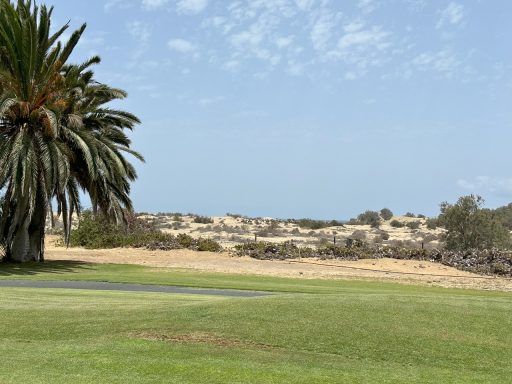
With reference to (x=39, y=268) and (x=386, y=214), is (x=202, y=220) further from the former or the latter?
(x=39, y=268)

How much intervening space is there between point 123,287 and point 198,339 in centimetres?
1055

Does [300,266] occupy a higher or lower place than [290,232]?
lower

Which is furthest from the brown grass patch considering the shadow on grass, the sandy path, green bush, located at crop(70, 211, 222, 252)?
green bush, located at crop(70, 211, 222, 252)

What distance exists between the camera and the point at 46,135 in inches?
1032

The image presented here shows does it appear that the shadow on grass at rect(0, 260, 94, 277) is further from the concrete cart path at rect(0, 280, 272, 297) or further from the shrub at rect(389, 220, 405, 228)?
the shrub at rect(389, 220, 405, 228)

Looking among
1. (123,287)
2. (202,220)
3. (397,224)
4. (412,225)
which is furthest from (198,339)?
(397,224)

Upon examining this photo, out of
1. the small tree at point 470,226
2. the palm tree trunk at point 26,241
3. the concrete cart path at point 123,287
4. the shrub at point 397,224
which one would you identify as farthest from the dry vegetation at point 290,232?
the concrete cart path at point 123,287

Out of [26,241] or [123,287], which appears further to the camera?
[26,241]

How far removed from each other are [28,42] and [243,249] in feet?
64.7

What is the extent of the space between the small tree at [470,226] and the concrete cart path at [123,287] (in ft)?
88.2

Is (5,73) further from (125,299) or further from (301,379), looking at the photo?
(301,379)

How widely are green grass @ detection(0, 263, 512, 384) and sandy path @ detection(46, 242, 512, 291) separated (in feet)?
45.8

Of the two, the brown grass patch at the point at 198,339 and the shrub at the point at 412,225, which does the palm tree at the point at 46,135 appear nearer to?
the brown grass patch at the point at 198,339

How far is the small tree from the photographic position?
4197 cm
